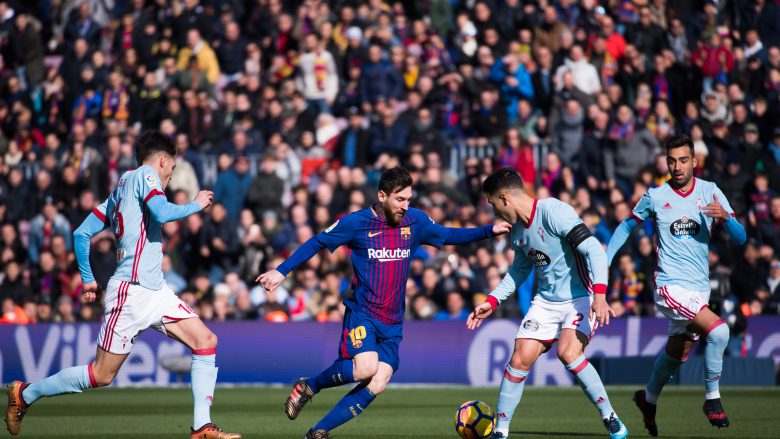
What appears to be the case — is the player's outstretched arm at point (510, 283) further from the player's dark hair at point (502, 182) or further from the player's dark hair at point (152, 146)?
the player's dark hair at point (152, 146)

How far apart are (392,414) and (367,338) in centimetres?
450

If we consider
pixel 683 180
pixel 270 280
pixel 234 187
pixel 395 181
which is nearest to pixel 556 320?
pixel 395 181

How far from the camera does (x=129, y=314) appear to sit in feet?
32.8

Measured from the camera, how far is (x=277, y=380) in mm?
20000

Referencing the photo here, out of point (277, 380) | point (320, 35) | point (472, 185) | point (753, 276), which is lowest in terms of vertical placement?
point (277, 380)

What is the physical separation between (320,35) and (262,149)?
253 centimetres

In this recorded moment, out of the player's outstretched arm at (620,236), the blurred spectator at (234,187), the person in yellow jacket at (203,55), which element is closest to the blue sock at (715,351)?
the player's outstretched arm at (620,236)

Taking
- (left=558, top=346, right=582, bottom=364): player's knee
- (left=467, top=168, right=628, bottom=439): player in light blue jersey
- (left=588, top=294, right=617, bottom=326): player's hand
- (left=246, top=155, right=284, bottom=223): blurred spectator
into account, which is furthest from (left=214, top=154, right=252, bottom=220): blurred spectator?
(left=588, top=294, right=617, bottom=326): player's hand

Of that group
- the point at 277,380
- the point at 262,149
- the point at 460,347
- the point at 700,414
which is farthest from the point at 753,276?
the point at 262,149

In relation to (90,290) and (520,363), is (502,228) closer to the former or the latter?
(520,363)

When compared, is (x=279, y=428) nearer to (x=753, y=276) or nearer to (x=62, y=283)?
(x=753, y=276)

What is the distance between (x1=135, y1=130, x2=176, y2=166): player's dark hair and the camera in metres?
10.1

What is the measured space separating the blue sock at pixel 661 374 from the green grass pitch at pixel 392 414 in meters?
0.37

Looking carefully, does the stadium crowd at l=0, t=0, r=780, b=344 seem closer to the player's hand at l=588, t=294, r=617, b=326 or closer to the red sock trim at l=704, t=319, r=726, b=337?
the red sock trim at l=704, t=319, r=726, b=337
